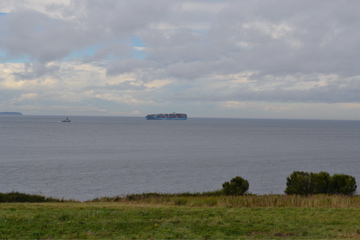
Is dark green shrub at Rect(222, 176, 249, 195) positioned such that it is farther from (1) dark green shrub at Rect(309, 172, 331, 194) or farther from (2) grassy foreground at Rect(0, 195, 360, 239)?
(2) grassy foreground at Rect(0, 195, 360, 239)

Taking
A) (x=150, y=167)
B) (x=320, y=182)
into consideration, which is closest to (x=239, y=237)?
(x=320, y=182)

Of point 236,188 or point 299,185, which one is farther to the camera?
point 299,185

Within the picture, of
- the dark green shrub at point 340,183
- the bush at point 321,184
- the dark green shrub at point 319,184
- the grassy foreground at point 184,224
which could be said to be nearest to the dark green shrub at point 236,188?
the bush at point 321,184

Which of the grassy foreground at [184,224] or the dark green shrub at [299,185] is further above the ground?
the grassy foreground at [184,224]

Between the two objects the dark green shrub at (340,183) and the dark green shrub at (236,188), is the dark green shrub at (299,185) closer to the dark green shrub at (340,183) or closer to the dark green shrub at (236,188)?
the dark green shrub at (340,183)

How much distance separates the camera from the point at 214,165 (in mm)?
60906

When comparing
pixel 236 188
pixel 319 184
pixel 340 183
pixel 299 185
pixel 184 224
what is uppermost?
pixel 184 224

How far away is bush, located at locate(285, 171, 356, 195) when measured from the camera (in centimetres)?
2844

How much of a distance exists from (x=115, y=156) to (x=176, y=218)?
5952 cm

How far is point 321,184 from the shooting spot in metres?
28.6

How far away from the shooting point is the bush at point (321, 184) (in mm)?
28438

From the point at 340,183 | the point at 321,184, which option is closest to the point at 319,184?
the point at 321,184

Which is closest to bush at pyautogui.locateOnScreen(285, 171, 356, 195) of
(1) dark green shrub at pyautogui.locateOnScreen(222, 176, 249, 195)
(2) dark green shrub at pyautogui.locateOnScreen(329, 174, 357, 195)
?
(2) dark green shrub at pyautogui.locateOnScreen(329, 174, 357, 195)

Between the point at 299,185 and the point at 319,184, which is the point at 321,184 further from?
the point at 299,185
